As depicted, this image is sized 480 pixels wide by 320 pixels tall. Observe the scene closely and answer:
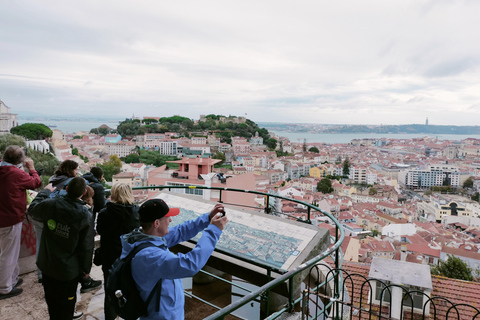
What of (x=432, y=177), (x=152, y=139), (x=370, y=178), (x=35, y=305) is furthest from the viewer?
(x=152, y=139)

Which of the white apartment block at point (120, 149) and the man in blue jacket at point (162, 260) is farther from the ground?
the man in blue jacket at point (162, 260)

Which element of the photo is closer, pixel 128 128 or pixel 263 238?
pixel 263 238

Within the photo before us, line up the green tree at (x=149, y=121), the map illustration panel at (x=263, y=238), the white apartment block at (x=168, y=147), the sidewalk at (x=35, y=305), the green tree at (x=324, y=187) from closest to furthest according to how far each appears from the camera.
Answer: the map illustration panel at (x=263, y=238)
the sidewalk at (x=35, y=305)
the green tree at (x=324, y=187)
the white apartment block at (x=168, y=147)
the green tree at (x=149, y=121)

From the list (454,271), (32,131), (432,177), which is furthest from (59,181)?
(432,177)

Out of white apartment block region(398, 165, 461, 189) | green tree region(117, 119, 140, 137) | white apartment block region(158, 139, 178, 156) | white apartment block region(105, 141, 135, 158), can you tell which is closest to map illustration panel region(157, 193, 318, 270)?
white apartment block region(105, 141, 135, 158)

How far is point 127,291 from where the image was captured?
4.16 feet

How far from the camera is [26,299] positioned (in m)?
2.53

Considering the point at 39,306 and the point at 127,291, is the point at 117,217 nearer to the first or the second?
the point at 127,291

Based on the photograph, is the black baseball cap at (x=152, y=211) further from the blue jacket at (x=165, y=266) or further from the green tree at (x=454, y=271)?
the green tree at (x=454, y=271)

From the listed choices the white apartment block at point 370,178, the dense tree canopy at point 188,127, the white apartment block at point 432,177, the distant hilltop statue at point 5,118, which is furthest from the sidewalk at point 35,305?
the white apartment block at point 432,177

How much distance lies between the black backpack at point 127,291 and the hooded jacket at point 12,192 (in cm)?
159

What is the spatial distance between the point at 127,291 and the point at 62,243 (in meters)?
0.90

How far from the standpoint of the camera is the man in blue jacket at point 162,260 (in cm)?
123

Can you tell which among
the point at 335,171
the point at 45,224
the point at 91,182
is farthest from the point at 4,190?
the point at 335,171
